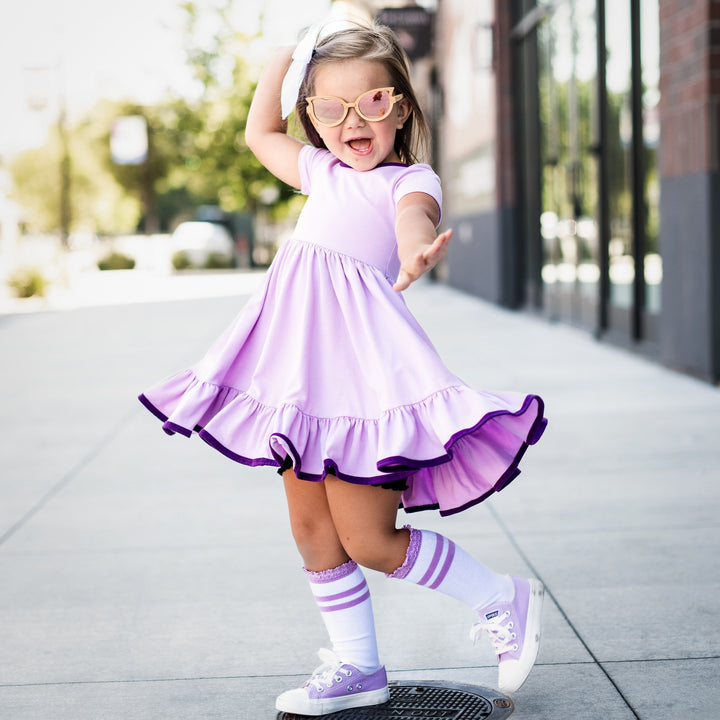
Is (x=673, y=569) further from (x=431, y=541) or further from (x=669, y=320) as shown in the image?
(x=669, y=320)

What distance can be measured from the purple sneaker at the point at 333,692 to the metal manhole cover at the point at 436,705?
28 mm

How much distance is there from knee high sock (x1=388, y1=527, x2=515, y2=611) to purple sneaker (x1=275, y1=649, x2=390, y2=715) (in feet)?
0.86

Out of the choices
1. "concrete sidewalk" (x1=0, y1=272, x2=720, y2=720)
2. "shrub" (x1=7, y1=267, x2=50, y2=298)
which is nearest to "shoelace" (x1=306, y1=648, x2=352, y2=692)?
"concrete sidewalk" (x1=0, y1=272, x2=720, y2=720)

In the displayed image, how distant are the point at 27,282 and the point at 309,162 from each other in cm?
1785

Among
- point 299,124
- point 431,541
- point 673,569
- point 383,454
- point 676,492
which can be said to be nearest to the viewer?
point 383,454

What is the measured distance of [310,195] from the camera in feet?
9.07

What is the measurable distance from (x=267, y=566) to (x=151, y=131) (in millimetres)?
44419

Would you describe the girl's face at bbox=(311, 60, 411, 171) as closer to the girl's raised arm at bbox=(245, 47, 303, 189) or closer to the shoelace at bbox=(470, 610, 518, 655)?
the girl's raised arm at bbox=(245, 47, 303, 189)

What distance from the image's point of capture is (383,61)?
2656mm

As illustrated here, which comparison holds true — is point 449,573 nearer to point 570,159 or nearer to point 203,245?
point 570,159

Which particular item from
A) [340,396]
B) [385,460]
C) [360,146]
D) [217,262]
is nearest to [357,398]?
[340,396]

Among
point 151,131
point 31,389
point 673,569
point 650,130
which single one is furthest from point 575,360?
point 151,131

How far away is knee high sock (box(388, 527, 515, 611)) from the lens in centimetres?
266

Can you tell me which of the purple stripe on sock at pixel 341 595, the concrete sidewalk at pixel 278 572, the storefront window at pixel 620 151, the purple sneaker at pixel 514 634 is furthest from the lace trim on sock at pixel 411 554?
the storefront window at pixel 620 151
